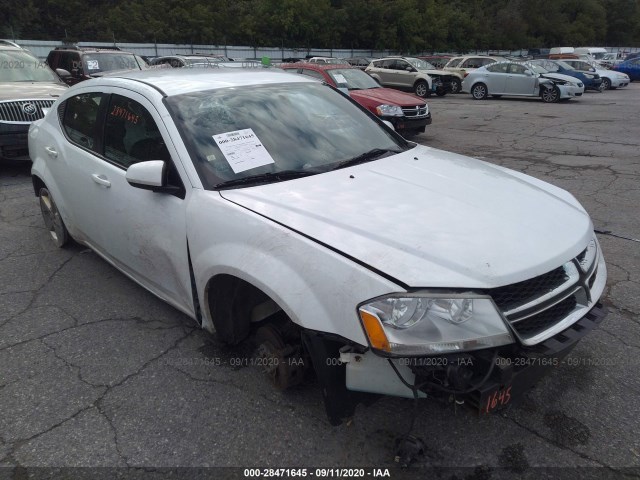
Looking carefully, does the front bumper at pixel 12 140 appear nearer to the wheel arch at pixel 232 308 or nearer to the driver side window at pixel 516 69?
the wheel arch at pixel 232 308

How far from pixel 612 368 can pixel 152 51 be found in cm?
3830

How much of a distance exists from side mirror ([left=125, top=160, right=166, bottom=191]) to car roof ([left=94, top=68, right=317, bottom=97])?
58 centimetres

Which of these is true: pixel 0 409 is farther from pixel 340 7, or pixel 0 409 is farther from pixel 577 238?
pixel 340 7

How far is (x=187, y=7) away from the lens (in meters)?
43.3

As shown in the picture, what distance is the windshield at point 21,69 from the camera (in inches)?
330

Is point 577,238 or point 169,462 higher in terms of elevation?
point 577,238

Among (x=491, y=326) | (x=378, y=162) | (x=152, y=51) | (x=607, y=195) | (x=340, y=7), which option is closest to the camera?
(x=491, y=326)

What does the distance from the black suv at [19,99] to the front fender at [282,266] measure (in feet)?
19.6

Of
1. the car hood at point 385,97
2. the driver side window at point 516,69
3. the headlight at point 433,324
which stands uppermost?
the headlight at point 433,324

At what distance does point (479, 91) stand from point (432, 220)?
20.2 metres

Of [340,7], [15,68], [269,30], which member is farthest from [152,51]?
[15,68]

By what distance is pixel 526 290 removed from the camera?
2023 millimetres

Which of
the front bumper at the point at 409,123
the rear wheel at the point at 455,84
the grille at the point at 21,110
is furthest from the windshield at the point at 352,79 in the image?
the rear wheel at the point at 455,84

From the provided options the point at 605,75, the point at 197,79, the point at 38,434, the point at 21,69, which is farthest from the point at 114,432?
the point at 605,75
